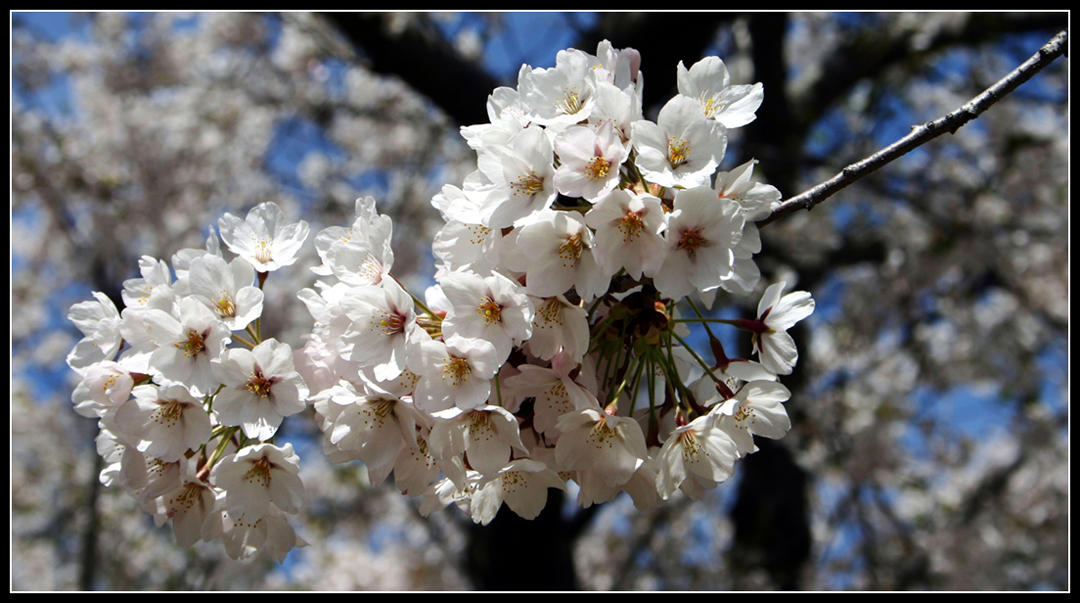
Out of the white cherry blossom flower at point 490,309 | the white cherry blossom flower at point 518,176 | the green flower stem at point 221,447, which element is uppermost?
the white cherry blossom flower at point 518,176

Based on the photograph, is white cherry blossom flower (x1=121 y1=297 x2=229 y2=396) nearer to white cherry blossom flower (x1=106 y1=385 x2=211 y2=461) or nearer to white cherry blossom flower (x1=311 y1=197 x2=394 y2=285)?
white cherry blossom flower (x1=106 y1=385 x2=211 y2=461)

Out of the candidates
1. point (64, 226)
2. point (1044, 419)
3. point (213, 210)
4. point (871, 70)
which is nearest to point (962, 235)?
point (871, 70)

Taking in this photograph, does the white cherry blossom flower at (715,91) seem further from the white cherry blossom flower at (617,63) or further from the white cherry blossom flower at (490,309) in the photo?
the white cherry blossom flower at (490,309)

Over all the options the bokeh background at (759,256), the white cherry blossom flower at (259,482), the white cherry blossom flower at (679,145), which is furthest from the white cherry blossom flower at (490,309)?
the bokeh background at (759,256)

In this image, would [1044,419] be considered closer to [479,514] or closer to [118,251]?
[479,514]

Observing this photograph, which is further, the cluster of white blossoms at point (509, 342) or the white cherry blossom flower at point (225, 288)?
the white cherry blossom flower at point (225, 288)

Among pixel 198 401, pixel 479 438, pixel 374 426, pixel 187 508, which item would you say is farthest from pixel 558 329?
pixel 187 508

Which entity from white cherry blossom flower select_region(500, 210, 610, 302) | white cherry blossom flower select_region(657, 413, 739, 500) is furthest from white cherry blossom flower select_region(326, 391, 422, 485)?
white cherry blossom flower select_region(657, 413, 739, 500)
